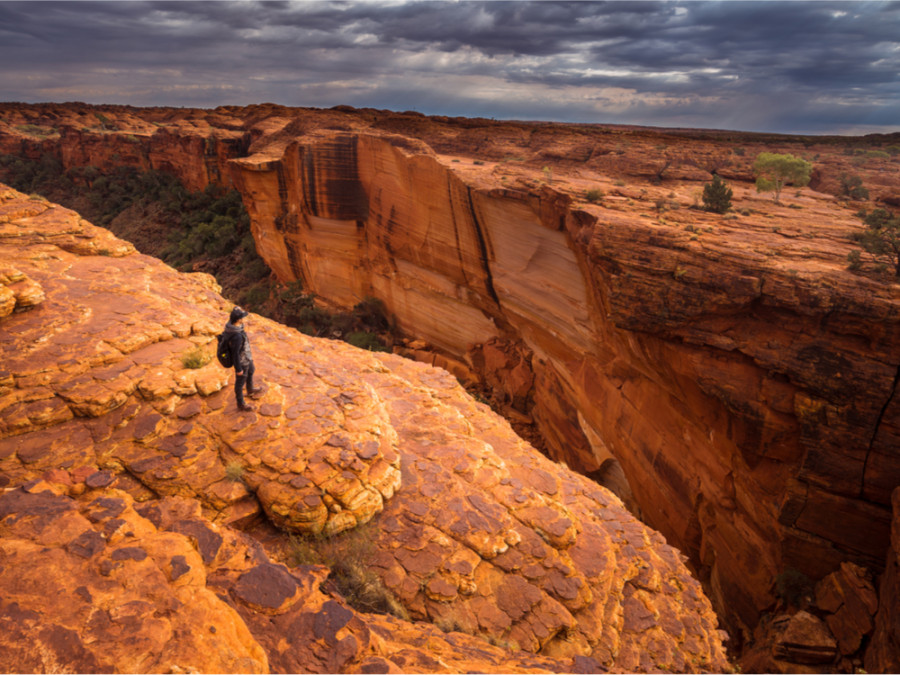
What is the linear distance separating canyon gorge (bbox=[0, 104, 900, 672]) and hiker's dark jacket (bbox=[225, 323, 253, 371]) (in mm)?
631

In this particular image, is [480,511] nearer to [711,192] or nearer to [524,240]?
[524,240]

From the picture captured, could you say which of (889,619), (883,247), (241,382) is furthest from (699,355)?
(241,382)

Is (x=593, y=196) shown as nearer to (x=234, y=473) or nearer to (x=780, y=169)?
(x=780, y=169)

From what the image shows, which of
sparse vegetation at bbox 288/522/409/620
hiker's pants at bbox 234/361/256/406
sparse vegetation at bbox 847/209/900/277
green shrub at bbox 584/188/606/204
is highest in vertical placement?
green shrub at bbox 584/188/606/204

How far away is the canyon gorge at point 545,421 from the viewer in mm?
4996

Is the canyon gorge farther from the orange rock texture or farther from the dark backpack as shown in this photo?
the dark backpack

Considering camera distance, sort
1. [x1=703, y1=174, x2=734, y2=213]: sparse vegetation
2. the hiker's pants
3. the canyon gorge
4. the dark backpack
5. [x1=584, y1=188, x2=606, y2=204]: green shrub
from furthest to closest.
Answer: [x1=703, y1=174, x2=734, y2=213]: sparse vegetation → [x1=584, y1=188, x2=606, y2=204]: green shrub → the hiker's pants → the dark backpack → the canyon gorge

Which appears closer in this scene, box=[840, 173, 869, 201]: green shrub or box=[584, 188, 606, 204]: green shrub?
box=[584, 188, 606, 204]: green shrub

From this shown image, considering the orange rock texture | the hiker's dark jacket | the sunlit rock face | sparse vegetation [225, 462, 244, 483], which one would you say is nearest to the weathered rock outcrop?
the sunlit rock face

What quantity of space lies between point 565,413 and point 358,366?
9.08 m

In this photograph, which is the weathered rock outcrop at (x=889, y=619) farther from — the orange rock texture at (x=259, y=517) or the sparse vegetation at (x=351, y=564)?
the sparse vegetation at (x=351, y=564)

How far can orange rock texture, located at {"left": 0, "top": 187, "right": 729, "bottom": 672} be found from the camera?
10.3 feet

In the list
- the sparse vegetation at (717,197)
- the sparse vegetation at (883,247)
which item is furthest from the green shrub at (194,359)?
the sparse vegetation at (717,197)

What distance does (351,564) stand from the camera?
485 centimetres
